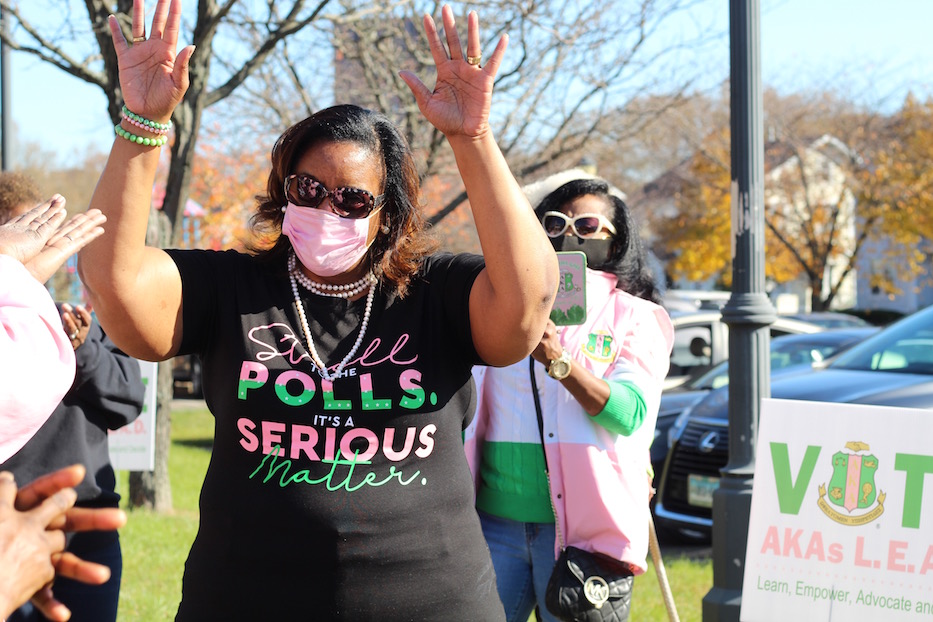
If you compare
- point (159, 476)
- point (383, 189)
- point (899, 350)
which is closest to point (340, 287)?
point (383, 189)

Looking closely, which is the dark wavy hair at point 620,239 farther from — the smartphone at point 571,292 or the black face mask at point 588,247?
the smartphone at point 571,292

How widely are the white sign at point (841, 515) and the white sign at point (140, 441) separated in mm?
4152

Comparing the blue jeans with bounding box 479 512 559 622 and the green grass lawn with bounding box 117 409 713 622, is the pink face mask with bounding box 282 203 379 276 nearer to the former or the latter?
the blue jeans with bounding box 479 512 559 622

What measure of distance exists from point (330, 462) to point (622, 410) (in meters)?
1.22

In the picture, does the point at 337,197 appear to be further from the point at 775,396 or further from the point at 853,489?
the point at 775,396

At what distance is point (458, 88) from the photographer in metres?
2.04

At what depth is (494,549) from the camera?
10.6 feet

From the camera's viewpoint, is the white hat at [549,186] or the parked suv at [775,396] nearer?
the white hat at [549,186]

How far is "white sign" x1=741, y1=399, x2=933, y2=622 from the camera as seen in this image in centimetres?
339

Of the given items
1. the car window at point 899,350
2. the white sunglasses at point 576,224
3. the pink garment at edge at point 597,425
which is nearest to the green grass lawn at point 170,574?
the car window at point 899,350

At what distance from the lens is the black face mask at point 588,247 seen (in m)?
3.45

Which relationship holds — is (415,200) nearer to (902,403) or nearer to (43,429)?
(43,429)

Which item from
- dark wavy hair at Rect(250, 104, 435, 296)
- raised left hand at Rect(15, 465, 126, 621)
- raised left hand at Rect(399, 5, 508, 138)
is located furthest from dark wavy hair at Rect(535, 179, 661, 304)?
raised left hand at Rect(15, 465, 126, 621)

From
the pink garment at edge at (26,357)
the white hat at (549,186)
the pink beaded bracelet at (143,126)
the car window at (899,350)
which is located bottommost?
the car window at (899,350)
